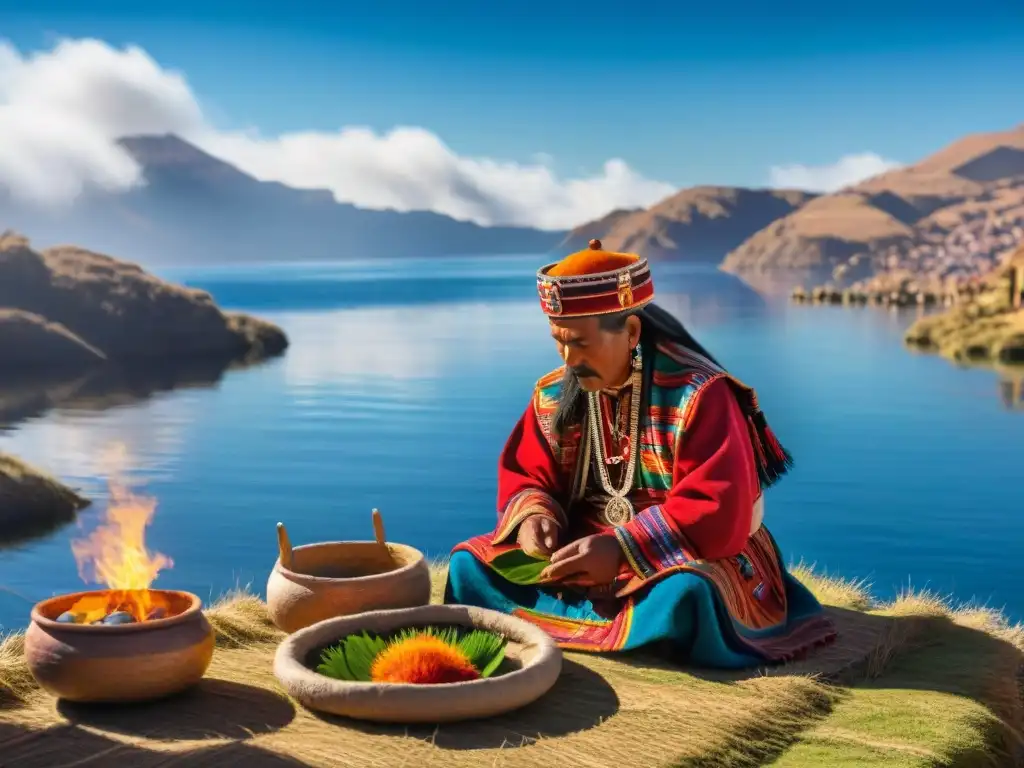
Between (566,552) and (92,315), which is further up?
(92,315)

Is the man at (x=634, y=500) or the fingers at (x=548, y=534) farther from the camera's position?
the fingers at (x=548, y=534)

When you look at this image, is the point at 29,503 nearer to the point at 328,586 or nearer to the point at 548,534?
the point at 328,586

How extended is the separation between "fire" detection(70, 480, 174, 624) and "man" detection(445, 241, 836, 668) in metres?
1.05

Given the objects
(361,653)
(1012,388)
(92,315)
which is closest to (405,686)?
(361,653)

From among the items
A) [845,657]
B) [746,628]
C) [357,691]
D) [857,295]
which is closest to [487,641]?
[357,691]

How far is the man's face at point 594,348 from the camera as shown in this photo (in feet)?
13.3

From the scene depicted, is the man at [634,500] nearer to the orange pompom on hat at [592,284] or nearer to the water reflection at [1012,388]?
the orange pompom on hat at [592,284]

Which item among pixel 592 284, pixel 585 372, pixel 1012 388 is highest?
pixel 592 284

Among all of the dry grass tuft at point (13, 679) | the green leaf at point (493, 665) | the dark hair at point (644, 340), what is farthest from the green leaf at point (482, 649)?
the dry grass tuft at point (13, 679)

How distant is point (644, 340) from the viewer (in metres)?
4.24

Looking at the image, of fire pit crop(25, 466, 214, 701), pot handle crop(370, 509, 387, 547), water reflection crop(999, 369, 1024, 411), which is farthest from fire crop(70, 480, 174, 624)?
water reflection crop(999, 369, 1024, 411)

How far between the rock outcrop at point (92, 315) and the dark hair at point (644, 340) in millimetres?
15334

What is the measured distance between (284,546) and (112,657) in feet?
2.76

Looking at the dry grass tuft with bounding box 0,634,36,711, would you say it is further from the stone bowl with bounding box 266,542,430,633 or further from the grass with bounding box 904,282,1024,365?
the grass with bounding box 904,282,1024,365
